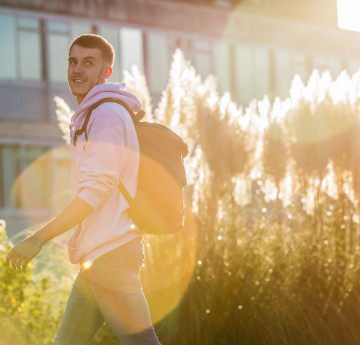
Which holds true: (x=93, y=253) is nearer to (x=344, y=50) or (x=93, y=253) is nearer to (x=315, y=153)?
(x=315, y=153)

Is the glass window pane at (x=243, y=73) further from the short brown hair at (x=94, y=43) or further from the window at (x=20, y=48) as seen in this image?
the short brown hair at (x=94, y=43)

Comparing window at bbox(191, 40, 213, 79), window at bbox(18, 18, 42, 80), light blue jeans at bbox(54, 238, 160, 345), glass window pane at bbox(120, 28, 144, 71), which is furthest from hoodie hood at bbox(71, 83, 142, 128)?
window at bbox(191, 40, 213, 79)

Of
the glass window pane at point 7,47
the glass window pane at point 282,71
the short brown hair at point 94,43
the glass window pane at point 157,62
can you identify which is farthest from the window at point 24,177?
the short brown hair at point 94,43

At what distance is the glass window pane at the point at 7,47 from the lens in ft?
55.8

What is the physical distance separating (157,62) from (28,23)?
3346mm

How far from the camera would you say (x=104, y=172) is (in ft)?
9.40

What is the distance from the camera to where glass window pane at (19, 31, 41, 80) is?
17375mm

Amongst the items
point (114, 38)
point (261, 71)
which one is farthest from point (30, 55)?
point (261, 71)

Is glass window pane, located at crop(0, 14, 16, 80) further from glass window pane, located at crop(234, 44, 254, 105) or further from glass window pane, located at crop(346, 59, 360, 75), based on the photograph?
glass window pane, located at crop(346, 59, 360, 75)

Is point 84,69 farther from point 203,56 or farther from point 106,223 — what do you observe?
point 203,56

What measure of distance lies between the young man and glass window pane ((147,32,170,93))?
53.0 ft

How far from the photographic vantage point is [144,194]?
3020 mm

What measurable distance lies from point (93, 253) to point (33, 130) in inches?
584

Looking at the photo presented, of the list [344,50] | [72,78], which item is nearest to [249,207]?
[72,78]
